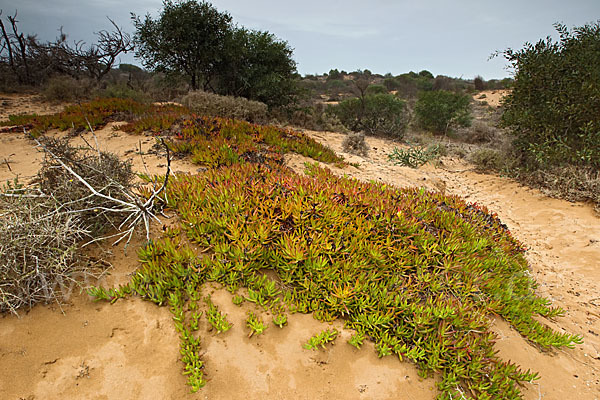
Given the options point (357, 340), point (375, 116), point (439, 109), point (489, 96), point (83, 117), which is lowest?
point (357, 340)

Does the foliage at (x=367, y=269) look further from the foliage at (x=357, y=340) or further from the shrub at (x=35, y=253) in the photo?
the shrub at (x=35, y=253)

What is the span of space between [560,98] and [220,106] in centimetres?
1030

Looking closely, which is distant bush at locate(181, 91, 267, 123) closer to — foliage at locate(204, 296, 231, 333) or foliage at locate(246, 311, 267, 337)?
foliage at locate(204, 296, 231, 333)

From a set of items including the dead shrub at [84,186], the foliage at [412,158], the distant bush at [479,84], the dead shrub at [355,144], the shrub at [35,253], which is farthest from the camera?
the distant bush at [479,84]

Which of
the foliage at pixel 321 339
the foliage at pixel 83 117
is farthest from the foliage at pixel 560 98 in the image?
the foliage at pixel 83 117

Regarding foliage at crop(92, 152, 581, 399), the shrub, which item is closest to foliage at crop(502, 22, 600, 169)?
foliage at crop(92, 152, 581, 399)

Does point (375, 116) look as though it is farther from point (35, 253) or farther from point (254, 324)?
point (35, 253)

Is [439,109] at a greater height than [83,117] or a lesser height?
greater

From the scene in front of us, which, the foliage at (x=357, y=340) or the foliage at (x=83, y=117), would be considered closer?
the foliage at (x=357, y=340)

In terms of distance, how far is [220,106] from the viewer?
35.6 feet

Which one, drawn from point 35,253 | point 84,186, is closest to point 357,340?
point 35,253

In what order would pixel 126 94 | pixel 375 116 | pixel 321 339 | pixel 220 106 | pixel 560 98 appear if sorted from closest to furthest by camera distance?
pixel 321 339, pixel 560 98, pixel 220 106, pixel 126 94, pixel 375 116

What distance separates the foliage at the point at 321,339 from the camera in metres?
2.18

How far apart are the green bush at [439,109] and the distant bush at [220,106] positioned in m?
11.3
